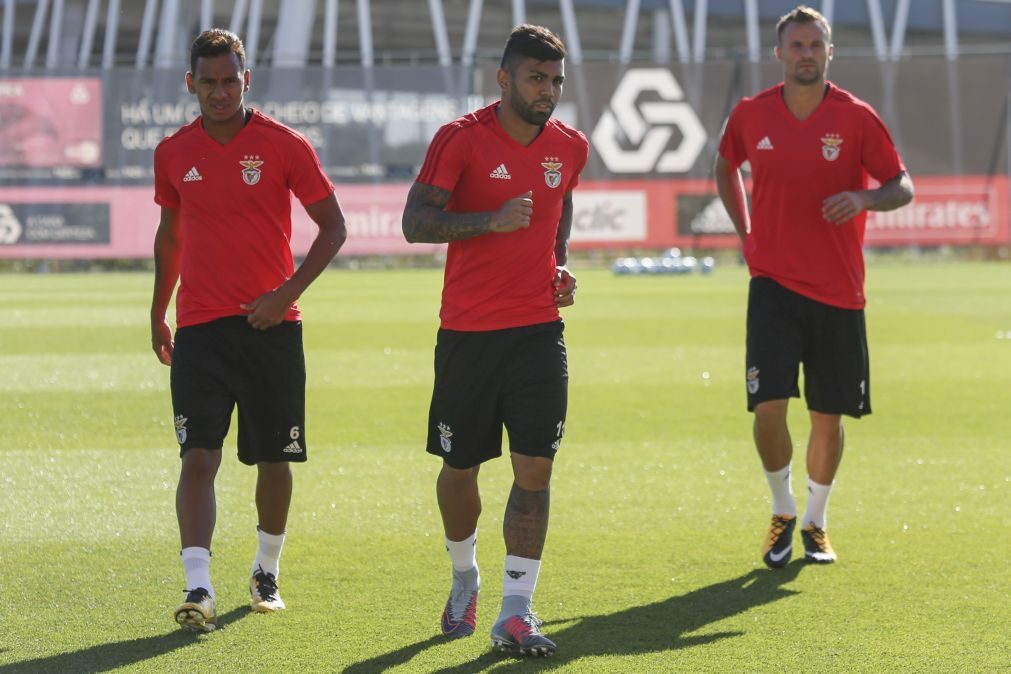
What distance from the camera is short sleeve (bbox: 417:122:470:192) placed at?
16.9 ft

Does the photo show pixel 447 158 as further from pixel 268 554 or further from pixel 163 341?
pixel 268 554

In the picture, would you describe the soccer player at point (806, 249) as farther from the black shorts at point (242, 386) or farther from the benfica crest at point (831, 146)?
the black shorts at point (242, 386)

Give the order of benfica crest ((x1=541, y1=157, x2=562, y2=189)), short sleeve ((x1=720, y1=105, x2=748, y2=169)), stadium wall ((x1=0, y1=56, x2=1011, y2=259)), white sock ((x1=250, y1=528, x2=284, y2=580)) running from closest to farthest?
benfica crest ((x1=541, y1=157, x2=562, y2=189)) < white sock ((x1=250, y1=528, x2=284, y2=580)) < short sleeve ((x1=720, y1=105, x2=748, y2=169)) < stadium wall ((x1=0, y1=56, x2=1011, y2=259))

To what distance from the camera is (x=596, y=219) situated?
121ft

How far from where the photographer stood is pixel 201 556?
17.9 ft

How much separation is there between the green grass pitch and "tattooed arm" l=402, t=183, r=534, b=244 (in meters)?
1.37

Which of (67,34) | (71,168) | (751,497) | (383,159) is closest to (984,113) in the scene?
(383,159)

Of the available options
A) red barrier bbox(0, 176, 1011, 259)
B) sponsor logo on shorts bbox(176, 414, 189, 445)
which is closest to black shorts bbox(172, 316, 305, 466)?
sponsor logo on shorts bbox(176, 414, 189, 445)

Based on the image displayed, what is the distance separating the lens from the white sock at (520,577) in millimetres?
5195

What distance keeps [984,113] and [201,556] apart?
36778 mm

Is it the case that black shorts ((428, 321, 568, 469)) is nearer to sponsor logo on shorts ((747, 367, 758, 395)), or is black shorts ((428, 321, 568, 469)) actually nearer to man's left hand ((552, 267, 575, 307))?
man's left hand ((552, 267, 575, 307))

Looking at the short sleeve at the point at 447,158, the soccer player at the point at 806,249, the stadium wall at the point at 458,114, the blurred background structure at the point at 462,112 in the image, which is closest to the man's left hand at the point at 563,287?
the short sleeve at the point at 447,158

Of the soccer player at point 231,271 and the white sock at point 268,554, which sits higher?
the soccer player at point 231,271

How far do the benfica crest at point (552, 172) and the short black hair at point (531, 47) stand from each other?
34 cm
